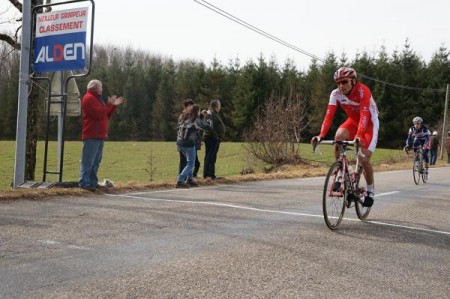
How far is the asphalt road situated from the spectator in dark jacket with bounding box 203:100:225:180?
172 inches

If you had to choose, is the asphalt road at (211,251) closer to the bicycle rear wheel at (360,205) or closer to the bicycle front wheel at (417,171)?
the bicycle rear wheel at (360,205)

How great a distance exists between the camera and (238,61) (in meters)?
75.1


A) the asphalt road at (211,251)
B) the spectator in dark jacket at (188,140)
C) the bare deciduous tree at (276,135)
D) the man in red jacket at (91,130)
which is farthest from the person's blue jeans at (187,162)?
the bare deciduous tree at (276,135)

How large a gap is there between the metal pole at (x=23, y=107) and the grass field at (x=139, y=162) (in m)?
15.7

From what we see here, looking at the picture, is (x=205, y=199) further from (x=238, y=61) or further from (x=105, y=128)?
(x=238, y=61)

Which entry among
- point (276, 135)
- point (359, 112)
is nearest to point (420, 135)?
point (359, 112)

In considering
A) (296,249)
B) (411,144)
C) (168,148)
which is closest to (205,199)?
(296,249)

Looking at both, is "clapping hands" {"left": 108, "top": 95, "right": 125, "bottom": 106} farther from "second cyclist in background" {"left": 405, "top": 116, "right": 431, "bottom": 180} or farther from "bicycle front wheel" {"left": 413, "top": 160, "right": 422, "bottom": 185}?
"bicycle front wheel" {"left": 413, "top": 160, "right": 422, "bottom": 185}

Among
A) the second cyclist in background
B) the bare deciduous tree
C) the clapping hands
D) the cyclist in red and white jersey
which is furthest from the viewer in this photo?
the bare deciduous tree

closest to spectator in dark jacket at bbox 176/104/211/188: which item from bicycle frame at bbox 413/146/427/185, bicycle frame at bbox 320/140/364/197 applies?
bicycle frame at bbox 320/140/364/197

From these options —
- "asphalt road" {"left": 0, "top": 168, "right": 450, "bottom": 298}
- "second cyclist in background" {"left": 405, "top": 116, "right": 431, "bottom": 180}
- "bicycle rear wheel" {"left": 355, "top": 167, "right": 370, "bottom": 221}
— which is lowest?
"asphalt road" {"left": 0, "top": 168, "right": 450, "bottom": 298}

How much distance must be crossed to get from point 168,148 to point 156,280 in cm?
4864

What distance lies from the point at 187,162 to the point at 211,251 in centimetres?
618

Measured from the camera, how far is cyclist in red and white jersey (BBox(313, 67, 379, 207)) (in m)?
6.70
